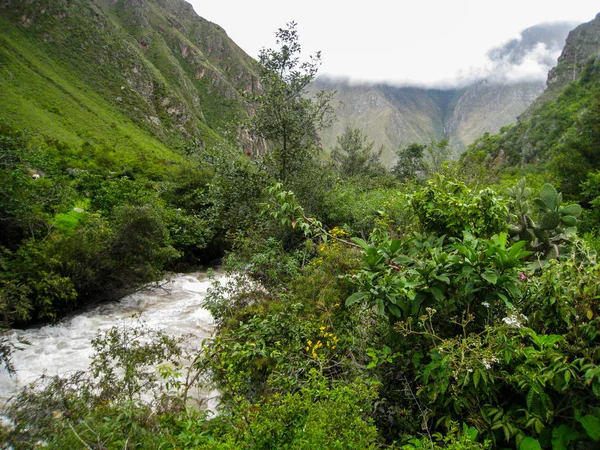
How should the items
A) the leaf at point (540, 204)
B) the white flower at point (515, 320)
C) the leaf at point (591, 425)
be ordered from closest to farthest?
the leaf at point (591, 425), the white flower at point (515, 320), the leaf at point (540, 204)

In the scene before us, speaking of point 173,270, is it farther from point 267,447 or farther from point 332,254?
point 267,447

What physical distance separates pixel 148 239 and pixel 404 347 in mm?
9320

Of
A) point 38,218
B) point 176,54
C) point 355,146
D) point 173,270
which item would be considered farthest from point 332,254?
point 176,54

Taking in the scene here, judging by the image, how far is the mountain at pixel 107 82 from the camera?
3875cm

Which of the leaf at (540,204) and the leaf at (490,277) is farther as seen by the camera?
the leaf at (540,204)

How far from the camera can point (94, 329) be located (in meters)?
8.13

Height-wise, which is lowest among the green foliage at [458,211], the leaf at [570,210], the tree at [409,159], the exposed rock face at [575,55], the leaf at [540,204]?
the green foliage at [458,211]

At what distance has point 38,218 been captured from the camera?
8609mm

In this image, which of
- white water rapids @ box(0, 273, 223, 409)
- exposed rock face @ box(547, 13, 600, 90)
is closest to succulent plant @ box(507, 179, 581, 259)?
white water rapids @ box(0, 273, 223, 409)

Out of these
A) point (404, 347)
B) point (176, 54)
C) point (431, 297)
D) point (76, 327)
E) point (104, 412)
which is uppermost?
point (176, 54)

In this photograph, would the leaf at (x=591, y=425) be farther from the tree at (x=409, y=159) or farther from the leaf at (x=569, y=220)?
the tree at (x=409, y=159)

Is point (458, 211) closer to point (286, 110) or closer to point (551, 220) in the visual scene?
point (551, 220)

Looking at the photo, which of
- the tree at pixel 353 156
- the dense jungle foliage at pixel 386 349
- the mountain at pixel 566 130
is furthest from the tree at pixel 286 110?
the tree at pixel 353 156

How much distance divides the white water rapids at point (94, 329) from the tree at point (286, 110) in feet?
16.6
